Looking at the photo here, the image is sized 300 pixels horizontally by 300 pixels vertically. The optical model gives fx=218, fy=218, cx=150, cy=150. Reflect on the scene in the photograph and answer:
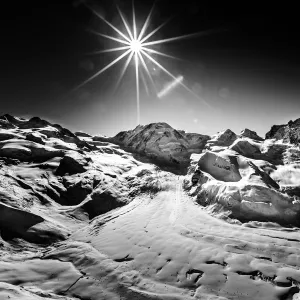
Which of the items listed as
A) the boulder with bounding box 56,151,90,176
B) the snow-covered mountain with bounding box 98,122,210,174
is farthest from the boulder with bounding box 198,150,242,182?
the boulder with bounding box 56,151,90,176

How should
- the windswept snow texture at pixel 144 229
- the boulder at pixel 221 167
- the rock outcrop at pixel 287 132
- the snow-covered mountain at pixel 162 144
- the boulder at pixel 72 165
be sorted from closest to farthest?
the windswept snow texture at pixel 144 229 < the boulder at pixel 221 167 < the boulder at pixel 72 165 < the rock outcrop at pixel 287 132 < the snow-covered mountain at pixel 162 144

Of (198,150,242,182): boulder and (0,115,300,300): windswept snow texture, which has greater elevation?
(198,150,242,182): boulder

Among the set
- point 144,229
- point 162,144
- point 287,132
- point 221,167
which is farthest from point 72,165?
point 287,132

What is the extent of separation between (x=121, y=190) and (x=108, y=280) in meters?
41.5

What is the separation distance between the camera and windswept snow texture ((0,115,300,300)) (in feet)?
101

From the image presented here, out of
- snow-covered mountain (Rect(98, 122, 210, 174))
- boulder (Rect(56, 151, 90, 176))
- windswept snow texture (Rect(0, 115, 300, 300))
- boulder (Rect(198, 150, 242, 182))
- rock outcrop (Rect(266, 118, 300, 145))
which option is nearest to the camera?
windswept snow texture (Rect(0, 115, 300, 300))

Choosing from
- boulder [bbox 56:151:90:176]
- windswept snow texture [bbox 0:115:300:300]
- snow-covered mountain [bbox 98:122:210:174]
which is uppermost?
snow-covered mountain [bbox 98:122:210:174]

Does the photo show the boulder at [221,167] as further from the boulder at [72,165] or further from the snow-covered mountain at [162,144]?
the boulder at [72,165]

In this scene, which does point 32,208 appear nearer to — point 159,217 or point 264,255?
point 159,217

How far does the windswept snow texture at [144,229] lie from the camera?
30.8m

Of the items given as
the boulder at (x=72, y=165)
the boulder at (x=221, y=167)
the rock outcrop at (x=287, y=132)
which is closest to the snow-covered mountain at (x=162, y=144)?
the boulder at (x=221, y=167)

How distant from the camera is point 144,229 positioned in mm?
49000

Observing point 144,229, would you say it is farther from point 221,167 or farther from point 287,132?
point 287,132

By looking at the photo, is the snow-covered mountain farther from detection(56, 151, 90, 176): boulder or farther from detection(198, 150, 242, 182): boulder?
detection(56, 151, 90, 176): boulder
